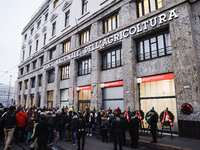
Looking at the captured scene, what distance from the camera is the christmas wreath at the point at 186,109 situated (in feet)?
27.9

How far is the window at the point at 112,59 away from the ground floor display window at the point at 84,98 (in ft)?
11.3

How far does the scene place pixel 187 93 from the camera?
346 inches

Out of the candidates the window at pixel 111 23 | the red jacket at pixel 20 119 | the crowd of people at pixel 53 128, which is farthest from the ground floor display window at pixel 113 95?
the red jacket at pixel 20 119

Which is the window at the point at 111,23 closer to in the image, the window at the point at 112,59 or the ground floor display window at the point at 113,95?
the window at the point at 112,59

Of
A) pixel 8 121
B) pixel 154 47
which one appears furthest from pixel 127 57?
pixel 8 121

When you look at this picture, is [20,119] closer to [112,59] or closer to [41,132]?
[41,132]

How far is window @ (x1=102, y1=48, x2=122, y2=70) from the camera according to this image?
1425cm

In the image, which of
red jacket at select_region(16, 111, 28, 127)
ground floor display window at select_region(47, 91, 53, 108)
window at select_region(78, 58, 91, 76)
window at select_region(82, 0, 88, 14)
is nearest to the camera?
red jacket at select_region(16, 111, 28, 127)

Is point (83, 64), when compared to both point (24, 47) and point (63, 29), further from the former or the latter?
point (24, 47)

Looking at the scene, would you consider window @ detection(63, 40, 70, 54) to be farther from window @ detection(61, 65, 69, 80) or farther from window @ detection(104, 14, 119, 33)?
window @ detection(104, 14, 119, 33)


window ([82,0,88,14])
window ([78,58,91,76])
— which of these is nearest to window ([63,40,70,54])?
window ([78,58,91,76])

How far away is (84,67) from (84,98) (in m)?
3.89

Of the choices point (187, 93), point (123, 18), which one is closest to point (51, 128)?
point (187, 93)

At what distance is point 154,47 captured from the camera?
1163 centimetres
